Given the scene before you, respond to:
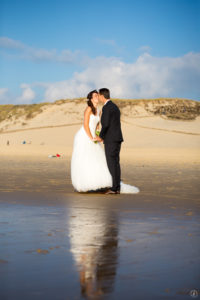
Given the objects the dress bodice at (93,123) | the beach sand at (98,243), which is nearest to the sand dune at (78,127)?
the dress bodice at (93,123)

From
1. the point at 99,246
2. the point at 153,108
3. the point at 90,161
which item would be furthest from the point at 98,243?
the point at 153,108

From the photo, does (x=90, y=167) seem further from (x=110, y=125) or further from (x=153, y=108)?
(x=153, y=108)

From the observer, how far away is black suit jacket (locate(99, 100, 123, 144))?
34.6 feet

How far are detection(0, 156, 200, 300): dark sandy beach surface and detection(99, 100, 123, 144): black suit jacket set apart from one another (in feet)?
4.28

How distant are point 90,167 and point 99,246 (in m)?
5.37

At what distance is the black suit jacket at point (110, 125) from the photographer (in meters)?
10.6

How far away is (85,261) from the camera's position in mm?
4621

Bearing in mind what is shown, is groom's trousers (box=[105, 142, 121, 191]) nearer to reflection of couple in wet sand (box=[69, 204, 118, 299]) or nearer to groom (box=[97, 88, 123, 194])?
groom (box=[97, 88, 123, 194])

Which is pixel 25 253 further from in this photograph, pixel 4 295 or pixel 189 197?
pixel 189 197

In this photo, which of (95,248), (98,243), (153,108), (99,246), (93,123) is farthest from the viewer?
(153,108)

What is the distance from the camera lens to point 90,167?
10.6 metres

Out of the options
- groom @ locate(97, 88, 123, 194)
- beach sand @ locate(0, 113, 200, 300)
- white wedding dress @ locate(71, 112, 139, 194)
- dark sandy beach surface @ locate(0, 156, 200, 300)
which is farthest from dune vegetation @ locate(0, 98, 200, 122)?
dark sandy beach surface @ locate(0, 156, 200, 300)

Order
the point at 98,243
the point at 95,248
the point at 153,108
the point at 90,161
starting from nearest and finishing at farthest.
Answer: the point at 95,248, the point at 98,243, the point at 90,161, the point at 153,108

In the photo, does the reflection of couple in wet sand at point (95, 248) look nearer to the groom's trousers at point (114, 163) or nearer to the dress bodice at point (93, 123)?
the groom's trousers at point (114, 163)
